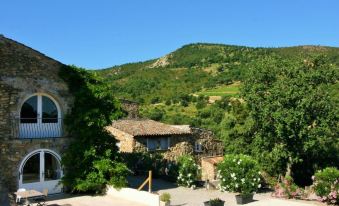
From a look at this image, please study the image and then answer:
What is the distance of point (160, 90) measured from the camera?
79000 mm

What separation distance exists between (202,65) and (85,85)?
2778 inches

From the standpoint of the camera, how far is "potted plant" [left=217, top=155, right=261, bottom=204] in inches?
943

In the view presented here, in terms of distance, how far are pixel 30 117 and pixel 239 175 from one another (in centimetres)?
1155

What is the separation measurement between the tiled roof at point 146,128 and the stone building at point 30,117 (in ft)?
40.8

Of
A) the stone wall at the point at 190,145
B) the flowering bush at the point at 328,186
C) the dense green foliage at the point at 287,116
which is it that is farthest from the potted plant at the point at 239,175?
the stone wall at the point at 190,145

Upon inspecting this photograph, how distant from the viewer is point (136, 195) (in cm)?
2045

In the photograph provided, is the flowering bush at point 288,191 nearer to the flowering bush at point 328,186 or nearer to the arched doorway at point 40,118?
the flowering bush at point 328,186

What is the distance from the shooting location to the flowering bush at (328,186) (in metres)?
20.4

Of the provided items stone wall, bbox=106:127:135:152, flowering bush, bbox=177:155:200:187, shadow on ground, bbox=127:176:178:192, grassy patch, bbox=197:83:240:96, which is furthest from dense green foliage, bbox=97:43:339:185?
grassy patch, bbox=197:83:240:96

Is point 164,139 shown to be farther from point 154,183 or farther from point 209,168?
point 154,183

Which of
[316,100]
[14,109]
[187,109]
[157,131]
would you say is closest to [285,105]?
[316,100]

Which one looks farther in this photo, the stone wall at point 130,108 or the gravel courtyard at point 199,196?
the stone wall at point 130,108

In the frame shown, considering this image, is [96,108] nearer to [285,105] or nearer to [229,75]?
[285,105]

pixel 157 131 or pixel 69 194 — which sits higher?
pixel 157 131
